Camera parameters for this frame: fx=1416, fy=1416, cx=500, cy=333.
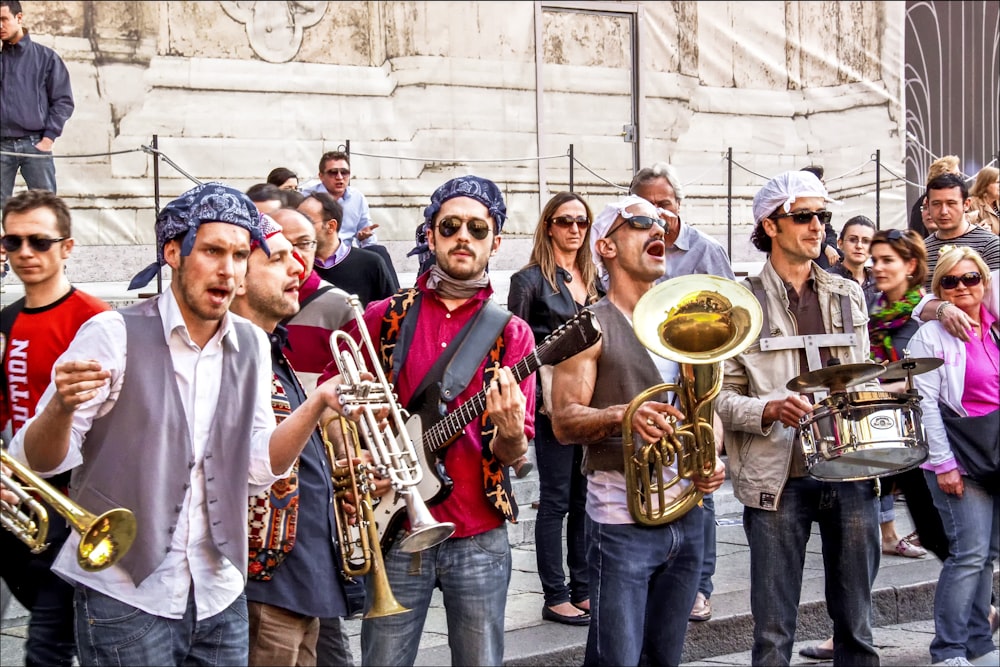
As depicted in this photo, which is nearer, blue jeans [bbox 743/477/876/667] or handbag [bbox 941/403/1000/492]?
blue jeans [bbox 743/477/876/667]

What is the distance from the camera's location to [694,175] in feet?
45.5

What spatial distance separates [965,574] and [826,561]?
49.7 inches

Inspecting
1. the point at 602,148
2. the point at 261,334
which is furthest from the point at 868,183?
the point at 261,334

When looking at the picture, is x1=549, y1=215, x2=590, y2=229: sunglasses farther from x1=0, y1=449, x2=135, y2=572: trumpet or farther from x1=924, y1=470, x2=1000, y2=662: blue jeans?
x1=0, y1=449, x2=135, y2=572: trumpet

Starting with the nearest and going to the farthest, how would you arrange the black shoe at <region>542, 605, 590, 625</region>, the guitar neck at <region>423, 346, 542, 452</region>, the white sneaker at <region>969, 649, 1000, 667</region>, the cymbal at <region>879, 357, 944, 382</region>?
1. the guitar neck at <region>423, 346, 542, 452</region>
2. the cymbal at <region>879, 357, 944, 382</region>
3. the white sneaker at <region>969, 649, 1000, 667</region>
4. the black shoe at <region>542, 605, 590, 625</region>

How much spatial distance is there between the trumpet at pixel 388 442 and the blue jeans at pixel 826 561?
1.60 metres

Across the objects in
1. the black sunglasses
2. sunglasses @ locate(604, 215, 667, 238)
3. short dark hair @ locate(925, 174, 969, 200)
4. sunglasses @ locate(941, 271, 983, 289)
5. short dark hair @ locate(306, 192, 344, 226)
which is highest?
short dark hair @ locate(925, 174, 969, 200)

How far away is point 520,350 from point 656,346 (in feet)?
1.41

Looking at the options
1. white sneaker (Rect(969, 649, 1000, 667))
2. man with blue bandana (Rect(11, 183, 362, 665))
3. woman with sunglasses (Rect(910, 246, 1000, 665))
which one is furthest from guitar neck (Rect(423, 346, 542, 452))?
white sneaker (Rect(969, 649, 1000, 667))

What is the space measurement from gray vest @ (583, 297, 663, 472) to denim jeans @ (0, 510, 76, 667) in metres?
1.74

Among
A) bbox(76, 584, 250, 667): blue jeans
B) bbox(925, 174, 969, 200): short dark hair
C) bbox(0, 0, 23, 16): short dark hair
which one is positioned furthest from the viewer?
bbox(0, 0, 23, 16): short dark hair

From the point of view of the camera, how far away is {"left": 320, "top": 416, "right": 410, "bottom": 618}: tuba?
13.5 feet

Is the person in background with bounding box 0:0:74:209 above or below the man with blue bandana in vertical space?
above

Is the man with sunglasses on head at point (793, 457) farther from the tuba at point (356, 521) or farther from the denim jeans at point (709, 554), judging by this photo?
the tuba at point (356, 521)
